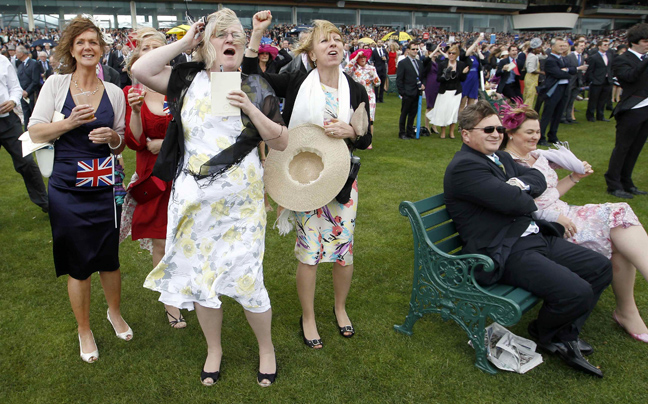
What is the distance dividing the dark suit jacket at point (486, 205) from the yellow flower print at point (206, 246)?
1568mm

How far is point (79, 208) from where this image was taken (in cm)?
287

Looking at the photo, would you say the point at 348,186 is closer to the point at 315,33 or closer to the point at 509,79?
the point at 315,33

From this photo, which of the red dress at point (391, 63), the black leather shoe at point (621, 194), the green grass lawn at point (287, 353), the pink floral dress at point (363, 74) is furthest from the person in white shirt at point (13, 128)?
the red dress at point (391, 63)

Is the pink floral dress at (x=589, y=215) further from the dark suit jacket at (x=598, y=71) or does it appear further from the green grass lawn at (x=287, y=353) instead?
the dark suit jacket at (x=598, y=71)

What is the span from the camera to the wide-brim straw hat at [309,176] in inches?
Result: 113

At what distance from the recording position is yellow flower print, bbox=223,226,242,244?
2582 millimetres

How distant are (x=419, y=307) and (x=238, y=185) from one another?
1543mm

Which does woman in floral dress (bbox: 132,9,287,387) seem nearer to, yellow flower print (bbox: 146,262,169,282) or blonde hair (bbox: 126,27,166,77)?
yellow flower print (bbox: 146,262,169,282)

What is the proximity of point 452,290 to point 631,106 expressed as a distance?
468 cm

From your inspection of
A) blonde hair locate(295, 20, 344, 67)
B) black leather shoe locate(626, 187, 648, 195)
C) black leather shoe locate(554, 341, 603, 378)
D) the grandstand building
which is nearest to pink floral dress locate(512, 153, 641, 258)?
black leather shoe locate(554, 341, 603, 378)

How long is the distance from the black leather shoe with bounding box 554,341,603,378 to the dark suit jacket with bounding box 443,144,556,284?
0.59 meters

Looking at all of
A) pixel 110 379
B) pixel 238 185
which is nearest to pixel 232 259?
pixel 238 185

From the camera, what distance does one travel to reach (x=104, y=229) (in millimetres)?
2996

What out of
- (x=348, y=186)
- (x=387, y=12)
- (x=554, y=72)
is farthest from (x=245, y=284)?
(x=387, y=12)
